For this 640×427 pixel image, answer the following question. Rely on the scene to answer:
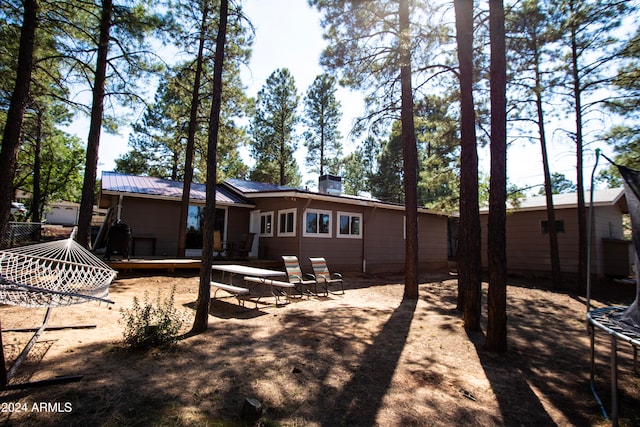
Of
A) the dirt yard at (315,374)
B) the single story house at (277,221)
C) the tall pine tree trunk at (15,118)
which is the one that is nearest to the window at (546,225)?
the single story house at (277,221)

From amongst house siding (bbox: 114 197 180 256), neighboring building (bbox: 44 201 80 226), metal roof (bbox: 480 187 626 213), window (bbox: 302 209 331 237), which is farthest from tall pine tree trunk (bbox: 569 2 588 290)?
neighboring building (bbox: 44 201 80 226)

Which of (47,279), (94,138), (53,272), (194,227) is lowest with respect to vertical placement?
(47,279)

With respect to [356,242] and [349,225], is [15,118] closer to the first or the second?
[349,225]

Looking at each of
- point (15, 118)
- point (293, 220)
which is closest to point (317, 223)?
point (293, 220)

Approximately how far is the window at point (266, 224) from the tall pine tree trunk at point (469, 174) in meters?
7.86

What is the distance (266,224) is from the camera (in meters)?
12.6

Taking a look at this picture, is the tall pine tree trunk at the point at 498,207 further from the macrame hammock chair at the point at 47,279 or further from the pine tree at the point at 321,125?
the pine tree at the point at 321,125

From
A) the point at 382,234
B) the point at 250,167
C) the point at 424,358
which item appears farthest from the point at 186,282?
the point at 250,167

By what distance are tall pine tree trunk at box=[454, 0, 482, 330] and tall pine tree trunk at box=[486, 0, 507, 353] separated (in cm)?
89

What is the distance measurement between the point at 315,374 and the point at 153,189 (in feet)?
34.6

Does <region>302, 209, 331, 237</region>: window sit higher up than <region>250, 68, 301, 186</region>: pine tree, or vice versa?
<region>250, 68, 301, 186</region>: pine tree

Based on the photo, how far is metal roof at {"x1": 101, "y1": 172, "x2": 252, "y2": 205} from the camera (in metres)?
10.6

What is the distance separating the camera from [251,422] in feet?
7.93

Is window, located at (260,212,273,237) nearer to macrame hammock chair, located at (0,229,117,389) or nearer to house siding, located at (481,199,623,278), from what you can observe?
macrame hammock chair, located at (0,229,117,389)
